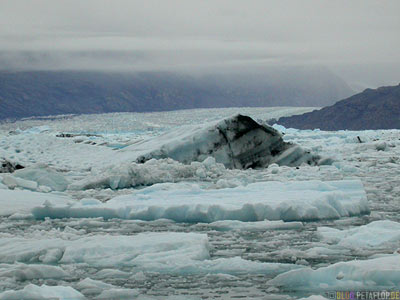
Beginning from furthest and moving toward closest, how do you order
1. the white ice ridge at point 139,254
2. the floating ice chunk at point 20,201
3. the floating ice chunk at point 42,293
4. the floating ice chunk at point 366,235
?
the floating ice chunk at point 20,201
the floating ice chunk at point 366,235
the white ice ridge at point 139,254
the floating ice chunk at point 42,293

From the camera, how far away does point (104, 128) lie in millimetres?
36375

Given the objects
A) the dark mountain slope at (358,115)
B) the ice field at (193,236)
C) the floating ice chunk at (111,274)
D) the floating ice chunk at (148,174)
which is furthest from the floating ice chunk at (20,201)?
the dark mountain slope at (358,115)

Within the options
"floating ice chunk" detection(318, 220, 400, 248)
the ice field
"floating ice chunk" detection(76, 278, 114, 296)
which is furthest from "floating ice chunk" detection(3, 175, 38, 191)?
"floating ice chunk" detection(76, 278, 114, 296)

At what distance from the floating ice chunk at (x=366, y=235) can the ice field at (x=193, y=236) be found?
10 millimetres

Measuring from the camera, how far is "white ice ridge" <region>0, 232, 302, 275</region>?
4344 millimetres

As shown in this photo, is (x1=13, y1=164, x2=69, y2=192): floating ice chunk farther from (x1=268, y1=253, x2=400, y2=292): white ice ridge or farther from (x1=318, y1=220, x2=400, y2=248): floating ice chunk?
(x1=268, y1=253, x2=400, y2=292): white ice ridge

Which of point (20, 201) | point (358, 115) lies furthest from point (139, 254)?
point (358, 115)

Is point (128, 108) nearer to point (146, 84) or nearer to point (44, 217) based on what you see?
point (146, 84)

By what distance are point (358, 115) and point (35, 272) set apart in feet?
213

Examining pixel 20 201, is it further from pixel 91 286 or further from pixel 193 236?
pixel 91 286

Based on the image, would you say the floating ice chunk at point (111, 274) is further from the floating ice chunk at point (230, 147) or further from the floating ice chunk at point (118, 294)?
the floating ice chunk at point (230, 147)

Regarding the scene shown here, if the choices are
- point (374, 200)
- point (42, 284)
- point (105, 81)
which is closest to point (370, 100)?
point (105, 81)

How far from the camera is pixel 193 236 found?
500 centimetres

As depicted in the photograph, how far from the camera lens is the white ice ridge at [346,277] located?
3842mm
